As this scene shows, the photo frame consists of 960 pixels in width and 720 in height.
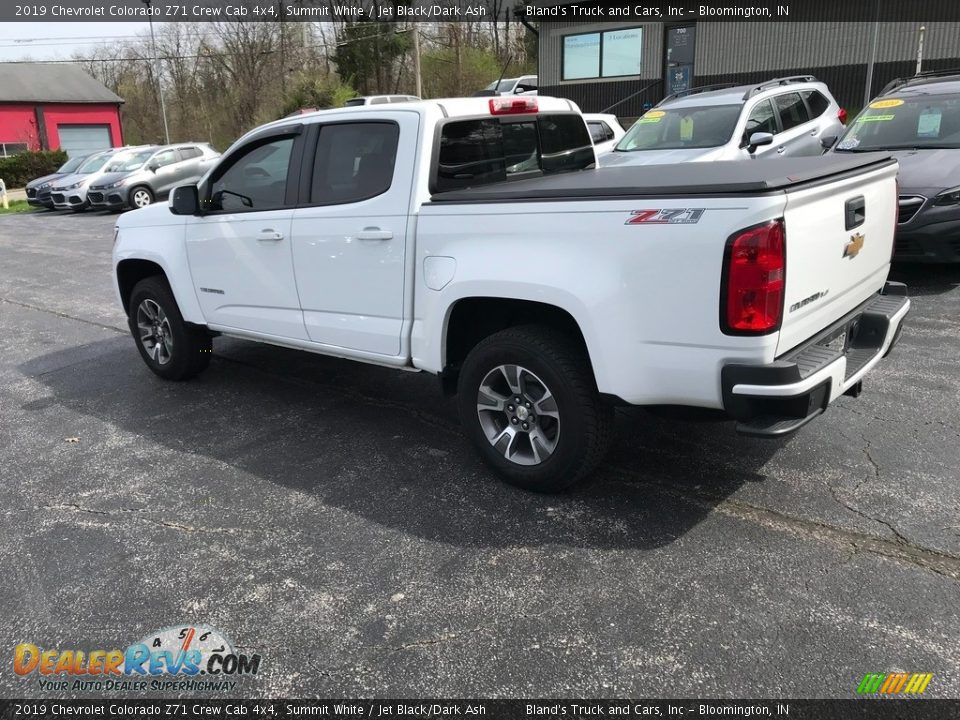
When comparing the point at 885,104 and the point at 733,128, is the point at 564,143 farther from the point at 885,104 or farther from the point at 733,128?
the point at 885,104

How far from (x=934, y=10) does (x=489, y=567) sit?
21060 mm

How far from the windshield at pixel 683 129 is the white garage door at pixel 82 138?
39630 mm

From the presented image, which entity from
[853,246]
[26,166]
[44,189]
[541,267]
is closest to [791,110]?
[853,246]

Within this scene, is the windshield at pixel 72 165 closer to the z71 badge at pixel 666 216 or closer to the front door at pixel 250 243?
the front door at pixel 250 243

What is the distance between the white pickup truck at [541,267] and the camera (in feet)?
9.85

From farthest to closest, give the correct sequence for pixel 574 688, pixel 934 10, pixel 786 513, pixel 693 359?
pixel 934 10
pixel 786 513
pixel 693 359
pixel 574 688

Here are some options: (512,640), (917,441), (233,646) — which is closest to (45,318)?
(233,646)

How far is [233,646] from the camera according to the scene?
9.24 ft

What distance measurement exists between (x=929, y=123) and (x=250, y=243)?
720 cm

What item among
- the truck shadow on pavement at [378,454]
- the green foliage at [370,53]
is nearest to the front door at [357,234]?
the truck shadow on pavement at [378,454]

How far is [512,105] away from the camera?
4465 mm

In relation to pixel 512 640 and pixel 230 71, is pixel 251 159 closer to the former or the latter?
pixel 512 640

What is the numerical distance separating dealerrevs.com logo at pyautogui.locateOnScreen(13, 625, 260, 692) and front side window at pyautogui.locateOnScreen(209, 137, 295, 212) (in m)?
2.75

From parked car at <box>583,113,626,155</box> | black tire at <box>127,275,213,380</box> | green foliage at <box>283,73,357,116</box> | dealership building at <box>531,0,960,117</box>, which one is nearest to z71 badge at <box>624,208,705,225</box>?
black tire at <box>127,275,213,380</box>
